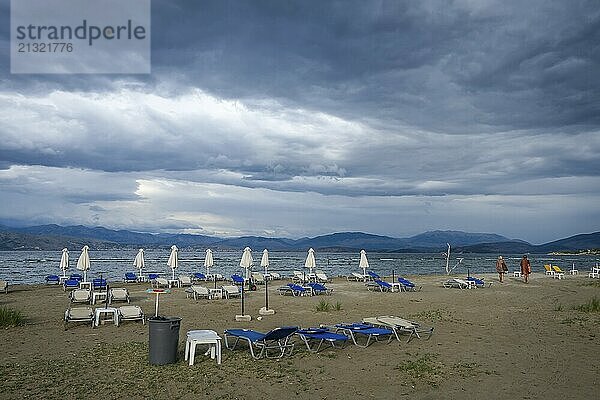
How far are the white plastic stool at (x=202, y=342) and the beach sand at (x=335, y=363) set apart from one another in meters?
0.19

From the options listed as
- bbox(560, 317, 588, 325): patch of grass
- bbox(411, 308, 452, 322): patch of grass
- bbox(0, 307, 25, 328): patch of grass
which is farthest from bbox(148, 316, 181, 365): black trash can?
bbox(560, 317, 588, 325): patch of grass

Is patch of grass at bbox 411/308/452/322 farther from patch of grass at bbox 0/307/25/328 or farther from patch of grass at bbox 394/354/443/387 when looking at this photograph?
patch of grass at bbox 0/307/25/328

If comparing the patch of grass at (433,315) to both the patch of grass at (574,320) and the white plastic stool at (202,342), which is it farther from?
the white plastic stool at (202,342)

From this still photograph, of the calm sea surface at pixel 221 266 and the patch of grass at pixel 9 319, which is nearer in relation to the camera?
the patch of grass at pixel 9 319

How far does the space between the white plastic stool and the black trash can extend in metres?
0.28

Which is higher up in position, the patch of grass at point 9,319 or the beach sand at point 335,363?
the patch of grass at point 9,319

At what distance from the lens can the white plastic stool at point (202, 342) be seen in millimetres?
7902

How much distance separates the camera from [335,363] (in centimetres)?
824

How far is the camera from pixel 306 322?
40.6 ft

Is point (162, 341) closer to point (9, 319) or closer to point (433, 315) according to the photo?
point (9, 319)

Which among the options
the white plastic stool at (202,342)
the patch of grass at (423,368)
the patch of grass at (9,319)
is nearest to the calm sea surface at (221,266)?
the patch of grass at (9,319)

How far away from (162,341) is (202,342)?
25.0 inches

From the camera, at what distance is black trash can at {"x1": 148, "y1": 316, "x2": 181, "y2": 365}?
7738mm

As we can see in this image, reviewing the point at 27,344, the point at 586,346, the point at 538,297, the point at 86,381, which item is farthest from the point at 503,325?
the point at 27,344
